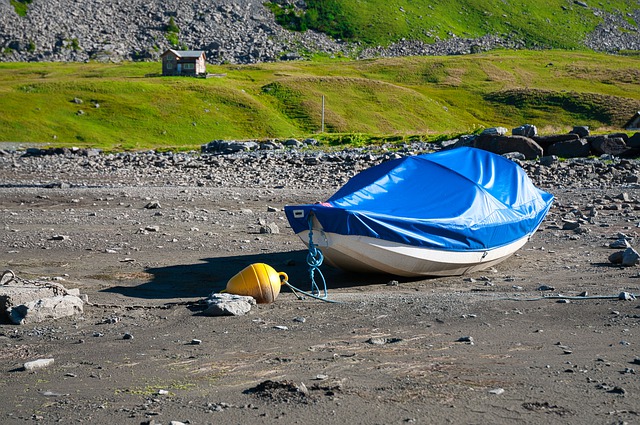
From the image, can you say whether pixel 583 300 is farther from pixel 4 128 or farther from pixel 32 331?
pixel 4 128

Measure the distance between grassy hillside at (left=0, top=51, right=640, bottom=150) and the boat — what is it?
35.5 meters

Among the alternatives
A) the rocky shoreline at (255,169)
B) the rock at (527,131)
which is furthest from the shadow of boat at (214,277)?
the rock at (527,131)

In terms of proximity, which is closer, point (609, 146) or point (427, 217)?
point (427, 217)

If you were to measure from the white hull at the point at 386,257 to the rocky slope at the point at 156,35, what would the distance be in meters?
127

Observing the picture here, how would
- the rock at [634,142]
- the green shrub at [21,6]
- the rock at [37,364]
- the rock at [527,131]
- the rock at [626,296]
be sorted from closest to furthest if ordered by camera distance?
1. the rock at [37,364]
2. the rock at [626,296]
3. the rock at [634,142]
4. the rock at [527,131]
5. the green shrub at [21,6]

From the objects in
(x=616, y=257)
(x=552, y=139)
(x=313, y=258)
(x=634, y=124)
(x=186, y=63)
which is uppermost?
(x=616, y=257)

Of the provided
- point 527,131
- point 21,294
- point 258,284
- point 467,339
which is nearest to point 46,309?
point 21,294

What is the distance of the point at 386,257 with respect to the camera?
14.0 metres

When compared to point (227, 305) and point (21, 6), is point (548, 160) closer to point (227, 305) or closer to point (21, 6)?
point (227, 305)

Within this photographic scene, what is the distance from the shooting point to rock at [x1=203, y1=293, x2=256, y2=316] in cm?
1187

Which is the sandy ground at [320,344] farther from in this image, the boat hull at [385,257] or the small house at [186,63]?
the small house at [186,63]

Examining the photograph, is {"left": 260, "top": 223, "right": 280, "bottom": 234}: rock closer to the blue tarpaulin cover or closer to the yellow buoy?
the blue tarpaulin cover

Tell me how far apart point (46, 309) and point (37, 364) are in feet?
7.34

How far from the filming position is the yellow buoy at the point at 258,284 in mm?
12688
